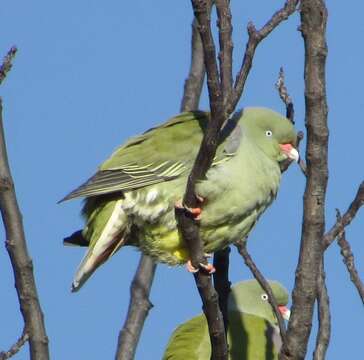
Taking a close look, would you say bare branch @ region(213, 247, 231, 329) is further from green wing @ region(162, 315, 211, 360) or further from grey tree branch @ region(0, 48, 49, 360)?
green wing @ region(162, 315, 211, 360)

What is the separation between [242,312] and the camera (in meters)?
6.04

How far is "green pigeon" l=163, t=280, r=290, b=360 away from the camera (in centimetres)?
543

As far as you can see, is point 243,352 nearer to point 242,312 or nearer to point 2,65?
point 242,312

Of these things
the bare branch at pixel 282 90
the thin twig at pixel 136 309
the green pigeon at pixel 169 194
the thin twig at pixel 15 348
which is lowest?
the thin twig at pixel 136 309

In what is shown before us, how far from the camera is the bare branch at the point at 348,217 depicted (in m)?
3.48

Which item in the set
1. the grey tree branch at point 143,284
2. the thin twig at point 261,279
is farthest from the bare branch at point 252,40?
the grey tree branch at point 143,284

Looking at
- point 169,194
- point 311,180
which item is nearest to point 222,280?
point 169,194

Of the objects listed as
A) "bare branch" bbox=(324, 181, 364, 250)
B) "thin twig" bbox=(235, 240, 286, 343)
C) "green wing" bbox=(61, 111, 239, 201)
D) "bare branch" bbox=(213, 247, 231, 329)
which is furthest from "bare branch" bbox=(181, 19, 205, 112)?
"bare branch" bbox=(324, 181, 364, 250)

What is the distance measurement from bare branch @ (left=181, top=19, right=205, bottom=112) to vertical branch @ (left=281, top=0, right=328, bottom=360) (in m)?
2.09

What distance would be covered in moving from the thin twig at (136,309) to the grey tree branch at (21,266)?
115cm

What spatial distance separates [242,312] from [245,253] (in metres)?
1.82

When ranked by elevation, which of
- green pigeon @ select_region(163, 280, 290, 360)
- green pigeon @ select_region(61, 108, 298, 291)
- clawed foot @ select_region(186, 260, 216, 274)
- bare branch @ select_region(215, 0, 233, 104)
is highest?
bare branch @ select_region(215, 0, 233, 104)

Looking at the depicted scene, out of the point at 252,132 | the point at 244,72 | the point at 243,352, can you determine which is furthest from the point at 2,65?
the point at 243,352

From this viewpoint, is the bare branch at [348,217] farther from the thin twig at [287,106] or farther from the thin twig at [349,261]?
the thin twig at [287,106]
